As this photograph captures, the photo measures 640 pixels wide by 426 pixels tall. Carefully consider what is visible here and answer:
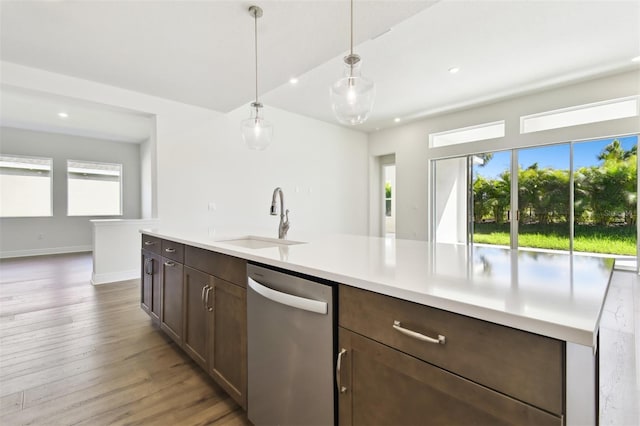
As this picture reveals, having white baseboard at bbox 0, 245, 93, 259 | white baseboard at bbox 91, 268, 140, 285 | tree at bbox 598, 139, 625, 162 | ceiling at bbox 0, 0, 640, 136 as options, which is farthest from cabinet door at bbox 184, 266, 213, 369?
white baseboard at bbox 0, 245, 93, 259

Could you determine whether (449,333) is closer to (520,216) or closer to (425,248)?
(425,248)

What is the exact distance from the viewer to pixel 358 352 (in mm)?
917

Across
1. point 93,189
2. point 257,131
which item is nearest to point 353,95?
point 257,131

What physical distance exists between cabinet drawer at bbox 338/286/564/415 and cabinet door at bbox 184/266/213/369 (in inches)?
44.3

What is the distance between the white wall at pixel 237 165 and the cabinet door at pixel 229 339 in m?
1.18

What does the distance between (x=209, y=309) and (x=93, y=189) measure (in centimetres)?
745

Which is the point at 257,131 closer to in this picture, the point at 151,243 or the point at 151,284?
the point at 151,243

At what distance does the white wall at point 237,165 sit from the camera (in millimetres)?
3748

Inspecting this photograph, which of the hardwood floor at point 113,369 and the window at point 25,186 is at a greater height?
the window at point 25,186

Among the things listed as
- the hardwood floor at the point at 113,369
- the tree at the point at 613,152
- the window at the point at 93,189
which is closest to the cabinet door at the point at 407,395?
the hardwood floor at the point at 113,369

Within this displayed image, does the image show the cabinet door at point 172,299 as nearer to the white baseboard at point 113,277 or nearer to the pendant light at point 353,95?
the pendant light at point 353,95

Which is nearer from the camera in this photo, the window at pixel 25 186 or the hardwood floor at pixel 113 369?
the hardwood floor at pixel 113 369

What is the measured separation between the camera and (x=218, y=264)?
5.18ft

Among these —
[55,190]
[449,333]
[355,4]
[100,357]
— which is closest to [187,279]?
[100,357]
